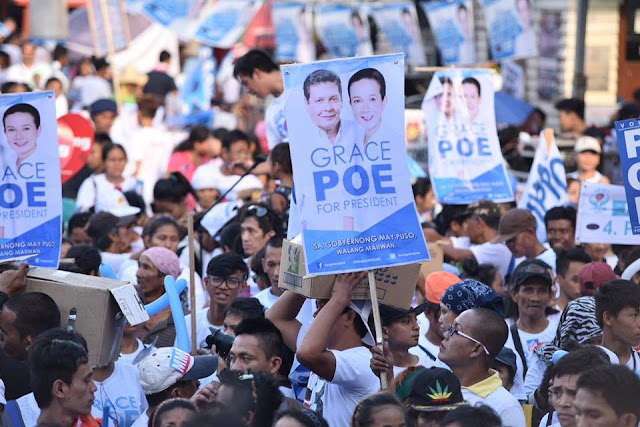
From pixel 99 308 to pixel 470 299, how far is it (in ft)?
6.17

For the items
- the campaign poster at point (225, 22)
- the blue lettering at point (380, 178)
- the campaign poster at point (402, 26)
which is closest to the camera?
the blue lettering at point (380, 178)

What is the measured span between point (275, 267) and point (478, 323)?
2304 mm

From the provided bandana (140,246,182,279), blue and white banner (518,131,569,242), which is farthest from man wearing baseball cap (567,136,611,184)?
bandana (140,246,182,279)

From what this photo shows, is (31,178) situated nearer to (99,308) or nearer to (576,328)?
(99,308)

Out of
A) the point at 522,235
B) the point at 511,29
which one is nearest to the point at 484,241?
the point at 522,235

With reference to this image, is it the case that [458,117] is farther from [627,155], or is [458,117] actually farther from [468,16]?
[468,16]

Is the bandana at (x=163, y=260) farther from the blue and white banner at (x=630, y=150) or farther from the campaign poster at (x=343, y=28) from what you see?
the campaign poster at (x=343, y=28)

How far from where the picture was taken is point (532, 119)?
1966 centimetres

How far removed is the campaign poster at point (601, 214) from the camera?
31.5 feet

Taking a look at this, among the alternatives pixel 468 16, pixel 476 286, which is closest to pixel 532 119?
pixel 468 16

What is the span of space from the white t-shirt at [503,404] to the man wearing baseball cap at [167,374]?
1.32 meters

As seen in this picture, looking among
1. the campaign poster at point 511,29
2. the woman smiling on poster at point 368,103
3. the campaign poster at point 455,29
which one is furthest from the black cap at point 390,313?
the campaign poster at point 455,29

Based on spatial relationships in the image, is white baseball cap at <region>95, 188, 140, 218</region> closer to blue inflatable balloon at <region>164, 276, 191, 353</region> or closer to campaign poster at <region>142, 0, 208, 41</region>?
blue inflatable balloon at <region>164, 276, 191, 353</region>

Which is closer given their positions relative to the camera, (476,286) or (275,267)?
(476,286)
